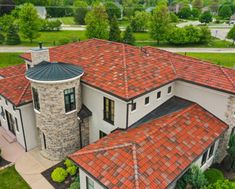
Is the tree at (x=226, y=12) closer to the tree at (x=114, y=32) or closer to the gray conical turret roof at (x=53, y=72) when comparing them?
the tree at (x=114, y=32)

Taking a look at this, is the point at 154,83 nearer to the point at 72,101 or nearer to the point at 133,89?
the point at 133,89

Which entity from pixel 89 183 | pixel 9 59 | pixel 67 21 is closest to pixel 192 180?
pixel 89 183

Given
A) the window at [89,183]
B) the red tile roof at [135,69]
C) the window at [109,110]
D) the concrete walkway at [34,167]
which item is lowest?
the concrete walkway at [34,167]

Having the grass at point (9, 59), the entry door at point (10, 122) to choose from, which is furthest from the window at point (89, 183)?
the grass at point (9, 59)

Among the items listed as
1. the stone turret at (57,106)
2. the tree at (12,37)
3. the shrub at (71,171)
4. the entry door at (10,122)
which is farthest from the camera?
the tree at (12,37)

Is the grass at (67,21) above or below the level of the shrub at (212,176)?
above

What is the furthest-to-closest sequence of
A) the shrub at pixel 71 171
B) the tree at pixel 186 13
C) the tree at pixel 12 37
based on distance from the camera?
1. the tree at pixel 186 13
2. the tree at pixel 12 37
3. the shrub at pixel 71 171
